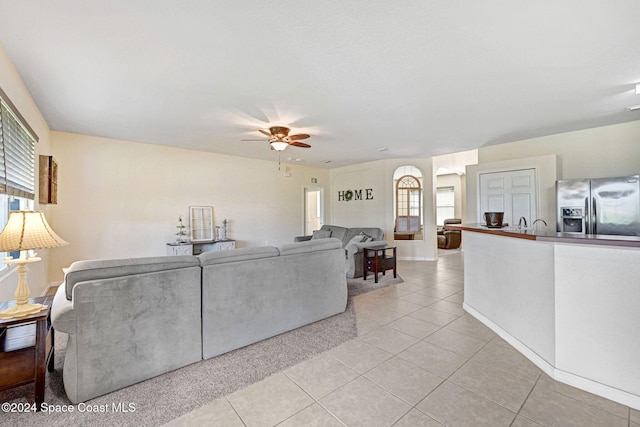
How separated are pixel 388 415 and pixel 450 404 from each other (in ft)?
1.45

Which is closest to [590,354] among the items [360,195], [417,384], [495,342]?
[495,342]

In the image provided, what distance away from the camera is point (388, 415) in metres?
1.64

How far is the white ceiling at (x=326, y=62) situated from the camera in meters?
1.80

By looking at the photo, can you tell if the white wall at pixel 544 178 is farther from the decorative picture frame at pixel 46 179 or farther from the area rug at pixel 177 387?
the decorative picture frame at pixel 46 179

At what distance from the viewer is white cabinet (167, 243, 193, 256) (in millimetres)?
5180

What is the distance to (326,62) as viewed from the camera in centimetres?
238

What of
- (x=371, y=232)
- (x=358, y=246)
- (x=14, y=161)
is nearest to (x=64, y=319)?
(x=14, y=161)

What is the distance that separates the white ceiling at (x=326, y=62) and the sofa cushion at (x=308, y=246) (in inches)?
67.1

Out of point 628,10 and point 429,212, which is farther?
point 429,212

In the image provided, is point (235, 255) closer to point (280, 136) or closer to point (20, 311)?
point (20, 311)

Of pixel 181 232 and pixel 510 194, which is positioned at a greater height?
pixel 510 194

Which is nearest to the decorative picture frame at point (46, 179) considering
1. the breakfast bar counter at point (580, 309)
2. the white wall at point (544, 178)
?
the breakfast bar counter at point (580, 309)

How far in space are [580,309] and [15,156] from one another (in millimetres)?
5074

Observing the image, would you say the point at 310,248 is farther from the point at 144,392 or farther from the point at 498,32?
the point at 498,32
